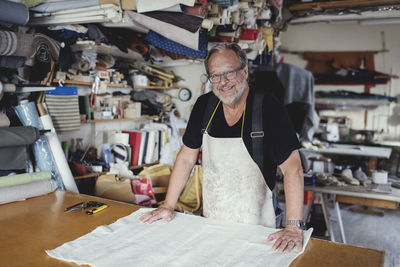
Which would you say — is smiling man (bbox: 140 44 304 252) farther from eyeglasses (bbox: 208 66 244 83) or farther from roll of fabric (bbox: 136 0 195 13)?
roll of fabric (bbox: 136 0 195 13)

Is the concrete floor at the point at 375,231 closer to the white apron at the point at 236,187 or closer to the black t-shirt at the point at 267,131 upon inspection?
the white apron at the point at 236,187

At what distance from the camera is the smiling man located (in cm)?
189

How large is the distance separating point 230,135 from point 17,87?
1767mm

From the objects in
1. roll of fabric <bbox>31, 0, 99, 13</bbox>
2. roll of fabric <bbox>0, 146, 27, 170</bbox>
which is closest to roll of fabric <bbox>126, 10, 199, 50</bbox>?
roll of fabric <bbox>31, 0, 99, 13</bbox>

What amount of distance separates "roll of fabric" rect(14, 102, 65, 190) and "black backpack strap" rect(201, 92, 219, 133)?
1.15 metres

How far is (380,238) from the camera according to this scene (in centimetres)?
446

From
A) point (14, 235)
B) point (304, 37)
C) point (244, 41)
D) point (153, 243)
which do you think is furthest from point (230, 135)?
point (304, 37)

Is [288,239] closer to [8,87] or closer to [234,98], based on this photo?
[234,98]

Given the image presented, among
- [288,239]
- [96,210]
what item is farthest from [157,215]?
[288,239]

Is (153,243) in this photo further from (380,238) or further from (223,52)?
(380,238)

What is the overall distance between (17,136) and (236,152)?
135cm

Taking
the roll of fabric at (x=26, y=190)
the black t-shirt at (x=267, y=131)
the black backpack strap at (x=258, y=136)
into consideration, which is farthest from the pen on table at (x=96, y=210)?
the black backpack strap at (x=258, y=136)

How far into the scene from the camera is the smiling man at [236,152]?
6.19 ft

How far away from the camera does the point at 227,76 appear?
1.99m
